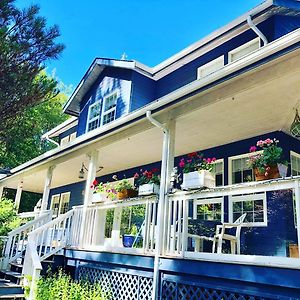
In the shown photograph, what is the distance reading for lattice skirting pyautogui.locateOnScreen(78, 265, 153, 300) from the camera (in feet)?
18.7

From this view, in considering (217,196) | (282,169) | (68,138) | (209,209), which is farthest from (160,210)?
(68,138)

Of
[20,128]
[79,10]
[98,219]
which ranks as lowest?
[98,219]

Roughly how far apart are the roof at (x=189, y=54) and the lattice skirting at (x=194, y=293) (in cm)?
614

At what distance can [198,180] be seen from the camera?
17.6 ft

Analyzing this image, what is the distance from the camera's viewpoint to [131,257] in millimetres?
6027

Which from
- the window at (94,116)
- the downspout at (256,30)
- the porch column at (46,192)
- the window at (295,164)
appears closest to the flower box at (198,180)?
the window at (295,164)

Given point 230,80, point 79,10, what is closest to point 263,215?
point 230,80

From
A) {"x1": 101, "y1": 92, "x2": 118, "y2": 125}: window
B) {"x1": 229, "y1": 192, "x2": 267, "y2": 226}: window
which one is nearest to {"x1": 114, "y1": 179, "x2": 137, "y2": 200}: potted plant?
{"x1": 229, "y1": 192, "x2": 267, "y2": 226}: window

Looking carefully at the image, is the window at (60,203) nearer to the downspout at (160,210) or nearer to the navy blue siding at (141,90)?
the navy blue siding at (141,90)

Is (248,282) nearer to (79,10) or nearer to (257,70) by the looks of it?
(257,70)

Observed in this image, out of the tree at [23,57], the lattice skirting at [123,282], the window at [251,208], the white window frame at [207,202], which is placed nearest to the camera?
the lattice skirting at [123,282]

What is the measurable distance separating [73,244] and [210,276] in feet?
13.8

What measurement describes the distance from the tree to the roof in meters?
3.07

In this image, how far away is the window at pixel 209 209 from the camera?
7.62 metres
